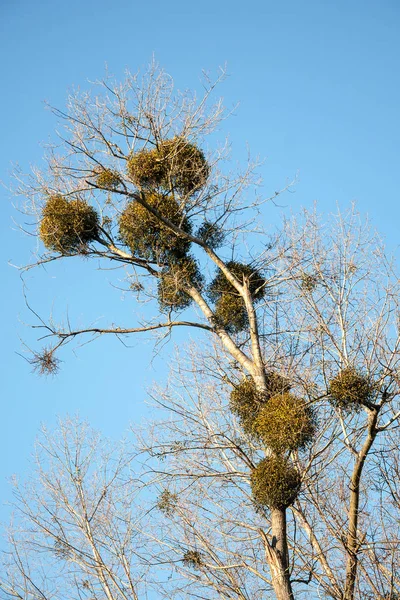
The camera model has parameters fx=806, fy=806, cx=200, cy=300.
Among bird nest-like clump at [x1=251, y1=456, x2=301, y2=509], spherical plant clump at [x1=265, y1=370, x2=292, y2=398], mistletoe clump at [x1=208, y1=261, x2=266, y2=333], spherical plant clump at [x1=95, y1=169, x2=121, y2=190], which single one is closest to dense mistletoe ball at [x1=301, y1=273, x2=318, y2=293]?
mistletoe clump at [x1=208, y1=261, x2=266, y2=333]

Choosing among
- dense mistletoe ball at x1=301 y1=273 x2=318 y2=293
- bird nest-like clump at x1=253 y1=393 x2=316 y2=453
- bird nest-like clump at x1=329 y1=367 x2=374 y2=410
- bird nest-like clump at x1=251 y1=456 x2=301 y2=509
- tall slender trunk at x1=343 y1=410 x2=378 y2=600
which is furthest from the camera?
dense mistletoe ball at x1=301 y1=273 x2=318 y2=293

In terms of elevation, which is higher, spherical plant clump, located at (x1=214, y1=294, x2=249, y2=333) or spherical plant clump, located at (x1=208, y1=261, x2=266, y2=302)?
spherical plant clump, located at (x1=208, y1=261, x2=266, y2=302)

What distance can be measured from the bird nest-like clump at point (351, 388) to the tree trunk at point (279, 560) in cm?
134

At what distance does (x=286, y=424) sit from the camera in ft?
26.0

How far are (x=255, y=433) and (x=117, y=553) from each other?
2.44 metres

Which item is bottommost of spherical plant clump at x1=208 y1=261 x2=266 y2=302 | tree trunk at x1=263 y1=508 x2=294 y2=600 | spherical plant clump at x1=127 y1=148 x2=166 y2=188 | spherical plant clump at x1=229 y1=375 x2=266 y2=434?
tree trunk at x1=263 y1=508 x2=294 y2=600

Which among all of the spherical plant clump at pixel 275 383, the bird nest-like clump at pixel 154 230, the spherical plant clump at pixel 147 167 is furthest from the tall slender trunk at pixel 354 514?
the spherical plant clump at pixel 147 167

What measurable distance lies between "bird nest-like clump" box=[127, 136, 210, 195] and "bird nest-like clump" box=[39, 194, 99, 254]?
0.78 m

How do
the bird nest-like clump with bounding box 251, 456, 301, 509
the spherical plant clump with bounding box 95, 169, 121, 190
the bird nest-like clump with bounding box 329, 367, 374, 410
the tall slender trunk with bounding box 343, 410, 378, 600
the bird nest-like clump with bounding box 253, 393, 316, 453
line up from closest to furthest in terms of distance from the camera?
the tall slender trunk with bounding box 343, 410, 378, 600 → the bird nest-like clump with bounding box 329, 367, 374, 410 → the bird nest-like clump with bounding box 251, 456, 301, 509 → the bird nest-like clump with bounding box 253, 393, 316, 453 → the spherical plant clump with bounding box 95, 169, 121, 190

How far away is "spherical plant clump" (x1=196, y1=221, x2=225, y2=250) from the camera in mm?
9516

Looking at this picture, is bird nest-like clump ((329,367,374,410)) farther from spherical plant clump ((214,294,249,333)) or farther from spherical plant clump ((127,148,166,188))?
spherical plant clump ((127,148,166,188))

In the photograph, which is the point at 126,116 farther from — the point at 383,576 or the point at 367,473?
the point at 383,576

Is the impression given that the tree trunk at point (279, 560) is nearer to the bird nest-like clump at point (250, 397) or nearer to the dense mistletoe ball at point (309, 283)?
the bird nest-like clump at point (250, 397)

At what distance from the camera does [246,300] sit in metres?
8.96
